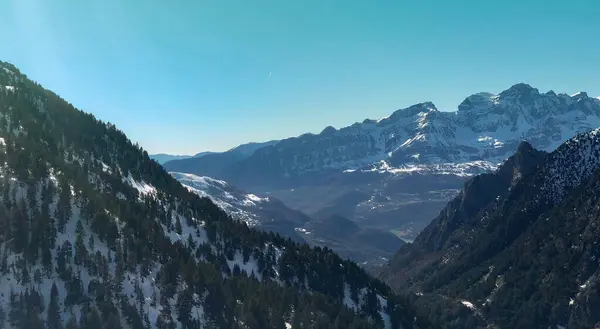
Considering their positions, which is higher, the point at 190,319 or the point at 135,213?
the point at 135,213

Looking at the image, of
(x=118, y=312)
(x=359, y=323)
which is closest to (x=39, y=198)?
(x=118, y=312)

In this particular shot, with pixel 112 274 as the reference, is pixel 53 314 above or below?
below

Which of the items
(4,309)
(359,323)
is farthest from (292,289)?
(4,309)

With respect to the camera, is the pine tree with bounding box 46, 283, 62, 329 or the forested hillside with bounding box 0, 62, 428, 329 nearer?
the pine tree with bounding box 46, 283, 62, 329

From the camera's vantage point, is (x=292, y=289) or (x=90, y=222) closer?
(x=90, y=222)

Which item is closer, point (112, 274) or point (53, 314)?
point (53, 314)

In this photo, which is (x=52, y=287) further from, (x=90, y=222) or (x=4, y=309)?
(x=90, y=222)

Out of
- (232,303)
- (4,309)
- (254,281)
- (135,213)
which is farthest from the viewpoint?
(135,213)

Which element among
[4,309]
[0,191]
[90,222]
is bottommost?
[4,309]

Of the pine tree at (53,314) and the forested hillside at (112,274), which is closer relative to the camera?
the pine tree at (53,314)

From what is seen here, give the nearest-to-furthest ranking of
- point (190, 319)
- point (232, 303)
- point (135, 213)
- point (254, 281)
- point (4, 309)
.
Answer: point (4, 309)
point (190, 319)
point (232, 303)
point (254, 281)
point (135, 213)
